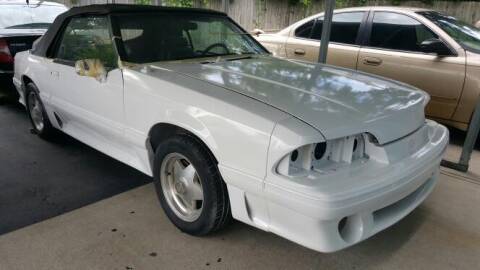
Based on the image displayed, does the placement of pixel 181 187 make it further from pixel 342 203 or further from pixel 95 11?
pixel 95 11

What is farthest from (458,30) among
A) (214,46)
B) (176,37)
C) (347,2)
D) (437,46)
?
(347,2)

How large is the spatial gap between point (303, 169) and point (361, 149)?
0.41 m

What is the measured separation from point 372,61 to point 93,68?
3.46 m

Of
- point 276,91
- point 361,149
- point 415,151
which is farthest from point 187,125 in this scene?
point 415,151

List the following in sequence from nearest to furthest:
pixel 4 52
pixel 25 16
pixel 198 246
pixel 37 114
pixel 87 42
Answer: pixel 198 246 < pixel 87 42 < pixel 37 114 < pixel 4 52 < pixel 25 16

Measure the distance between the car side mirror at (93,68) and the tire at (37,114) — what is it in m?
1.27

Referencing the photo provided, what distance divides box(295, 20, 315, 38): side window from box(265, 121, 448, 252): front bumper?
3.70m

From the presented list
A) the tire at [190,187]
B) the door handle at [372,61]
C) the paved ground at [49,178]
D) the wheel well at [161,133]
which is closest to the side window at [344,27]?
the door handle at [372,61]

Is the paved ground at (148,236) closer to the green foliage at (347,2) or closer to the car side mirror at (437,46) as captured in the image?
the car side mirror at (437,46)

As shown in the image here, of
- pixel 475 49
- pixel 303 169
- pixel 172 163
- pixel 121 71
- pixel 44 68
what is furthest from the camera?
pixel 475 49

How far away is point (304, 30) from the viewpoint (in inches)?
228

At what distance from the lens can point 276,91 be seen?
243cm

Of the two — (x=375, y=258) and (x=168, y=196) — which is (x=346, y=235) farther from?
(x=168, y=196)

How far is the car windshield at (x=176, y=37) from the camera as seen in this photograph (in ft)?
10.1
